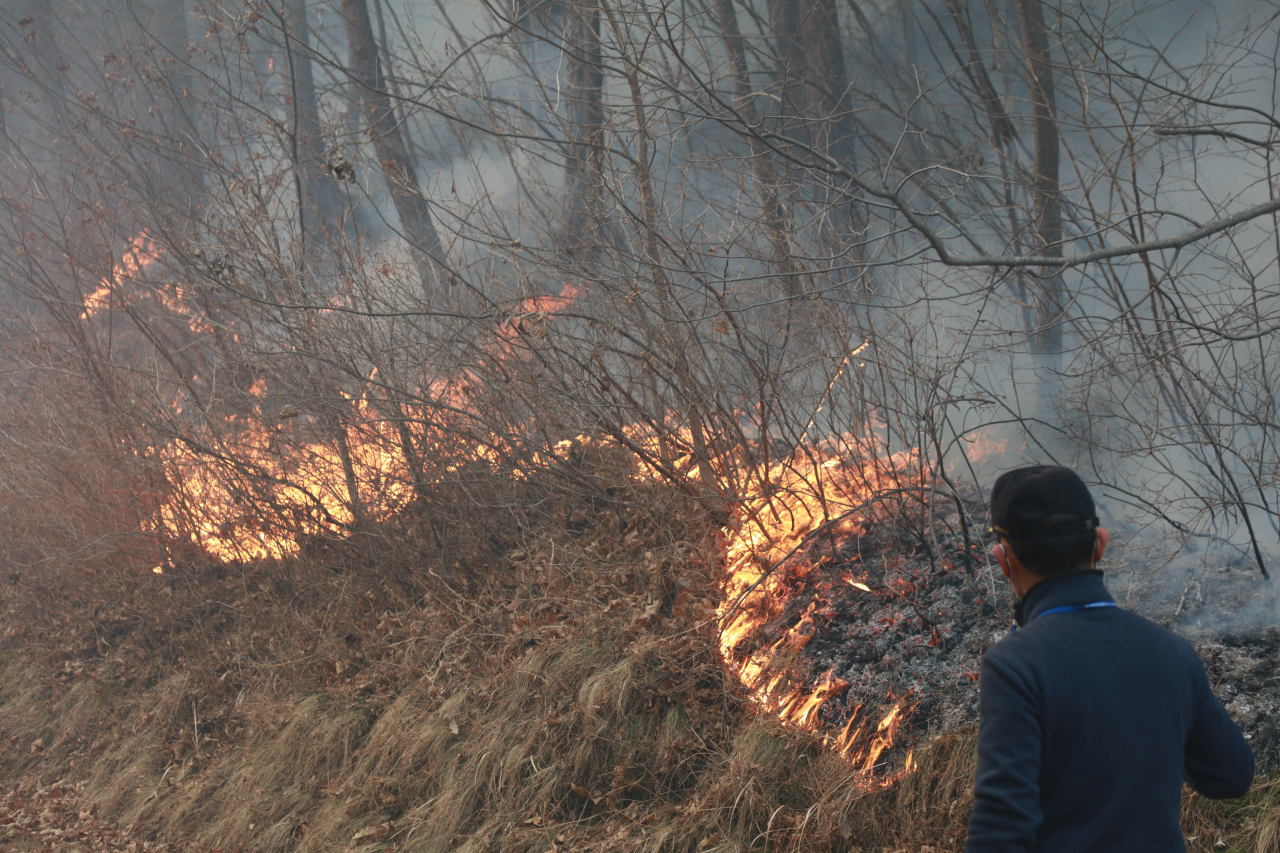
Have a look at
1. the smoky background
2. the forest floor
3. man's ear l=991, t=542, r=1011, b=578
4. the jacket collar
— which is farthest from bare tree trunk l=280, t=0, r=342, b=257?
the jacket collar

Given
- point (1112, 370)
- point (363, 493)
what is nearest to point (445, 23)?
point (363, 493)

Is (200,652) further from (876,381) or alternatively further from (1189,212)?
(1189,212)

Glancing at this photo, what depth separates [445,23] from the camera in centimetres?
1502

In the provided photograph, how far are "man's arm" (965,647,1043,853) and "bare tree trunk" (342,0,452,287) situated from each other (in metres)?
4.66

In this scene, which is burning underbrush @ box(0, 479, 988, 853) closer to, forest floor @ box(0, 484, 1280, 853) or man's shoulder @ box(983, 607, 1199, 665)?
forest floor @ box(0, 484, 1280, 853)

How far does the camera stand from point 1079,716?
68.9 inches

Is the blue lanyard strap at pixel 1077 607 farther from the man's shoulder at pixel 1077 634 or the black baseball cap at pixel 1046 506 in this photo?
the black baseball cap at pixel 1046 506

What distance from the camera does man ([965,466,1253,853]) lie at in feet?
5.69

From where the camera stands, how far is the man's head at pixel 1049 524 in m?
1.85

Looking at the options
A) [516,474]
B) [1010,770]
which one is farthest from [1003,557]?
[516,474]

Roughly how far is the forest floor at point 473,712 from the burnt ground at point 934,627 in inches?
0.9

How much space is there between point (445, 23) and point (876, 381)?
11.9 metres

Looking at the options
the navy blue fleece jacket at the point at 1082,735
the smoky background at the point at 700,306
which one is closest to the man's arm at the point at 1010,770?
the navy blue fleece jacket at the point at 1082,735

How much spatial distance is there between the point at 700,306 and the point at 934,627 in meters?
3.10
